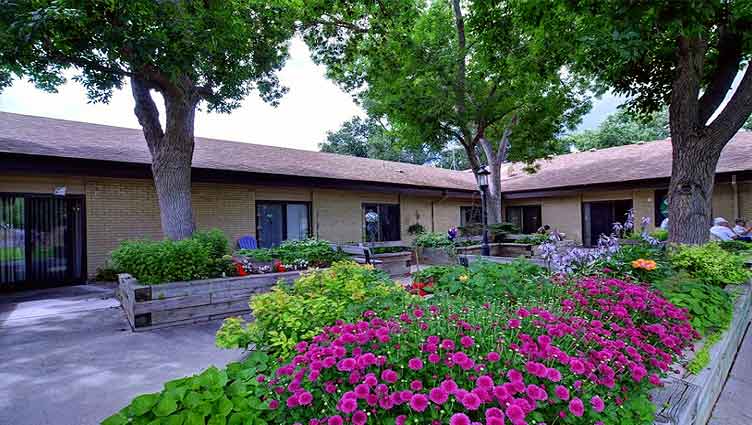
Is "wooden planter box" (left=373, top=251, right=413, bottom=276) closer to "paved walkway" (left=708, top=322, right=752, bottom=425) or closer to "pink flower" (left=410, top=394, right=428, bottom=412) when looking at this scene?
"paved walkway" (left=708, top=322, right=752, bottom=425)

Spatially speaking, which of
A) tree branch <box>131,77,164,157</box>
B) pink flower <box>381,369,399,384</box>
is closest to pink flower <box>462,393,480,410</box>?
pink flower <box>381,369,399,384</box>

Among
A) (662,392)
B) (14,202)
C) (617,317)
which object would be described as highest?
(14,202)

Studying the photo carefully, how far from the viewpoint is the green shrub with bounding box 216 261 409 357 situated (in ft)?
7.49

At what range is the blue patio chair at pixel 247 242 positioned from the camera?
37.1ft

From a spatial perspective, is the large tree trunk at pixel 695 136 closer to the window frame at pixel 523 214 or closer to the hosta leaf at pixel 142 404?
the hosta leaf at pixel 142 404

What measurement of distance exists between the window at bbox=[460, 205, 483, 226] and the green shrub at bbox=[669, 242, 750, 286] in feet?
43.8

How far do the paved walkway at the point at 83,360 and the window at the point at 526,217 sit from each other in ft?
53.4

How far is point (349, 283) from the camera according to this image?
3018 mm

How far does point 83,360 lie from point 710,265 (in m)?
7.21

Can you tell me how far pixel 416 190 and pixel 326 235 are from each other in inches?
168

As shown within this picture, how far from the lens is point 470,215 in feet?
60.8

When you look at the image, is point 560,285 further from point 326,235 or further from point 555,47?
point 326,235

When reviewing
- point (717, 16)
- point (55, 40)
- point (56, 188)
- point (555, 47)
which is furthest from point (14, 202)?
point (717, 16)

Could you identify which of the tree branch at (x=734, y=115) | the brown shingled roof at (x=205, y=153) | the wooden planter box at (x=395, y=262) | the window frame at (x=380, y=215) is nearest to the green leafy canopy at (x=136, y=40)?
the brown shingled roof at (x=205, y=153)
